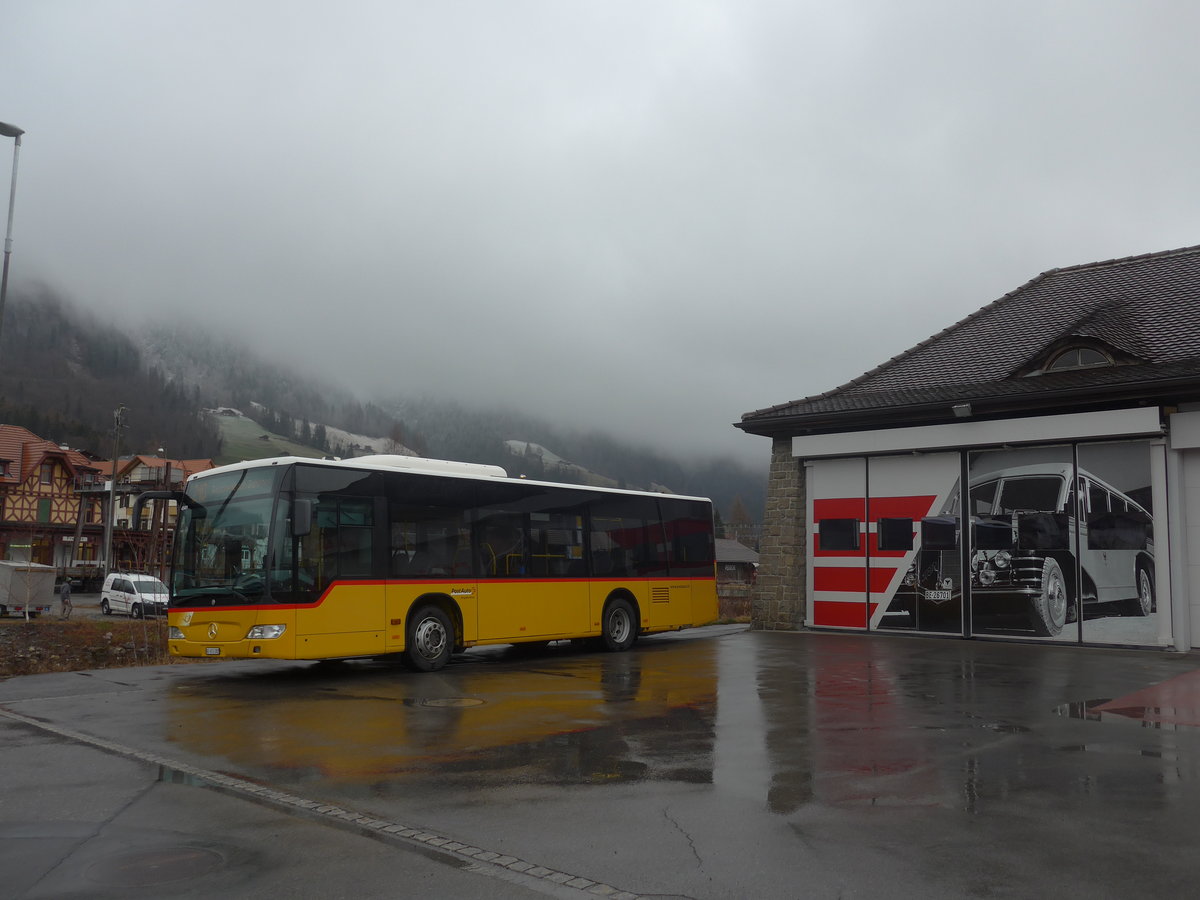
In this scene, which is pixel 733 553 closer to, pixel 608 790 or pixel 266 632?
pixel 266 632

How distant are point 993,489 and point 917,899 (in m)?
16.6

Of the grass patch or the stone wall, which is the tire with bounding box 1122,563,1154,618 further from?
the grass patch

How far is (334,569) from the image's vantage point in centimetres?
1356

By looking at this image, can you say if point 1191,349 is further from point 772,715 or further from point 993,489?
point 772,715

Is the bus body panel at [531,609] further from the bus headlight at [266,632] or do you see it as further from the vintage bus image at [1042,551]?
the vintage bus image at [1042,551]

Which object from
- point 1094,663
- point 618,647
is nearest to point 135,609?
point 618,647

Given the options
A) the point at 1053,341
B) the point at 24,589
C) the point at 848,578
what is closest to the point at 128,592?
the point at 24,589

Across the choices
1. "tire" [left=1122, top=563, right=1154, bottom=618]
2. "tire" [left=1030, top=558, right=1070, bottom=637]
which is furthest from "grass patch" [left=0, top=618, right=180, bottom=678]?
"tire" [left=1122, top=563, right=1154, bottom=618]

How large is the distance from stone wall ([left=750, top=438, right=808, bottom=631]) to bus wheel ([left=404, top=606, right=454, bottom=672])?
978 cm

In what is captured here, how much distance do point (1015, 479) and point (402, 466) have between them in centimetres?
1174

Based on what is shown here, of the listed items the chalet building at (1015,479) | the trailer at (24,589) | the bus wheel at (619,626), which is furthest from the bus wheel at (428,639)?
the trailer at (24,589)

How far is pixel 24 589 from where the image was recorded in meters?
37.4

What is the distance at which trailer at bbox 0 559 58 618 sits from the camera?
1470 inches

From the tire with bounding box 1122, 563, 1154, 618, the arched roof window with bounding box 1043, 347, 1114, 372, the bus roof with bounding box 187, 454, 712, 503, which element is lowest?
the tire with bounding box 1122, 563, 1154, 618
